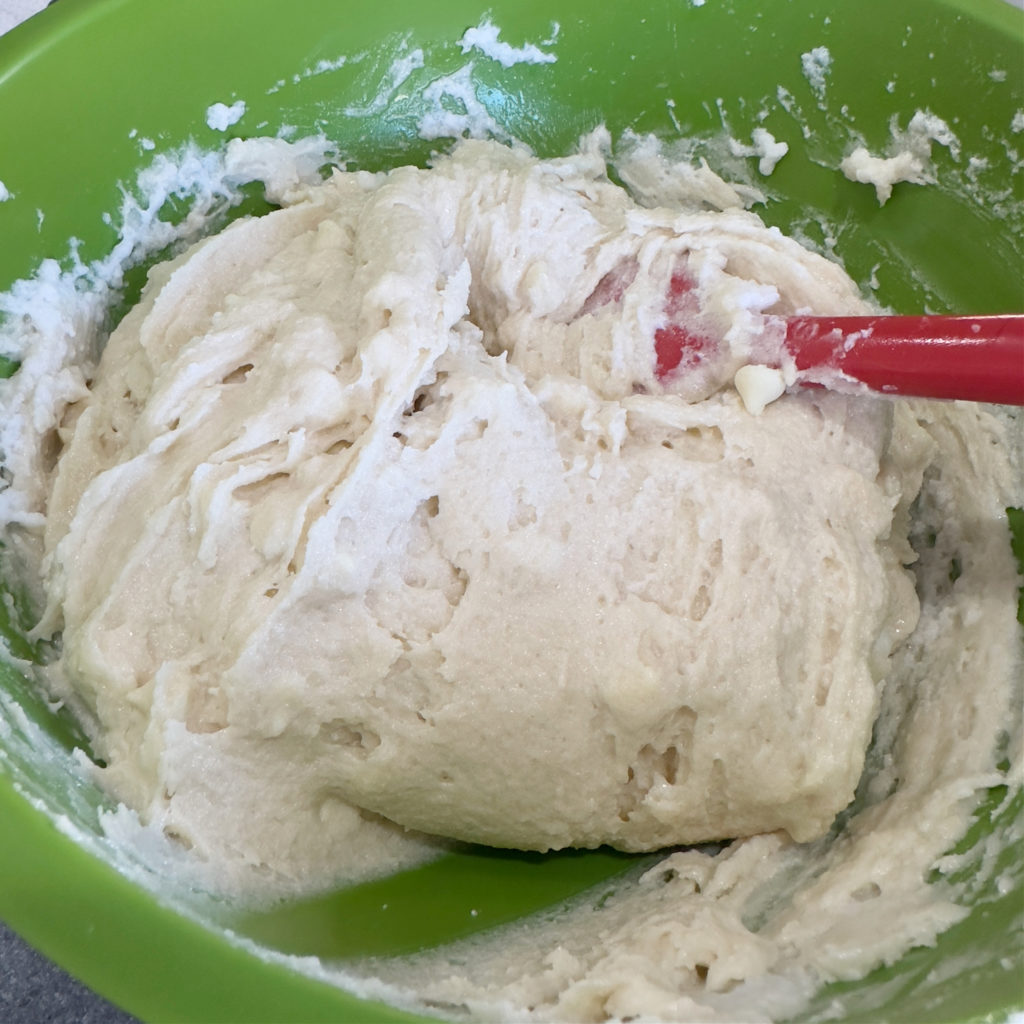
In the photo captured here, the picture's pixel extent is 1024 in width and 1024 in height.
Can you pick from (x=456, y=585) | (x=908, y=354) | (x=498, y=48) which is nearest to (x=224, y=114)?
(x=498, y=48)

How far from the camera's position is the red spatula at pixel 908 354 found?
43.1 inches

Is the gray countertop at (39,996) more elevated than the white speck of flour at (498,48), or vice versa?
the white speck of flour at (498,48)

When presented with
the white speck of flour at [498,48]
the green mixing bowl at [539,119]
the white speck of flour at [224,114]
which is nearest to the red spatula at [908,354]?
the green mixing bowl at [539,119]

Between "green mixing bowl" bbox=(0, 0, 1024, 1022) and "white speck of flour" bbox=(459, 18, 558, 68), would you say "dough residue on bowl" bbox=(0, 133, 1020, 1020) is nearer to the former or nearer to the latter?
"green mixing bowl" bbox=(0, 0, 1024, 1022)

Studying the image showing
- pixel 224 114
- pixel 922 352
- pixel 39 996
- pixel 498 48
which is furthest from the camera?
pixel 498 48

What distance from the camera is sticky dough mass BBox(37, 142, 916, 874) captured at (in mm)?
1169

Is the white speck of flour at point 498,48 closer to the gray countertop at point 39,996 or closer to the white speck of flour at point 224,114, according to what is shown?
the white speck of flour at point 224,114

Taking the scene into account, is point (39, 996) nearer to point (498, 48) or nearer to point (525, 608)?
point (525, 608)

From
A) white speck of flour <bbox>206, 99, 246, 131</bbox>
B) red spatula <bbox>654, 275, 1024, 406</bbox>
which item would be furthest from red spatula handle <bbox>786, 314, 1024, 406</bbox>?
white speck of flour <bbox>206, 99, 246, 131</bbox>

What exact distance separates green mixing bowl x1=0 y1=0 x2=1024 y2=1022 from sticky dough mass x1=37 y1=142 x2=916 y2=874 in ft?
0.42

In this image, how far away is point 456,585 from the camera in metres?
1.24

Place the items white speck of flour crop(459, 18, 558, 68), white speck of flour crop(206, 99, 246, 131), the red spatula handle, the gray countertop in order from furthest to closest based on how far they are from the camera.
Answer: white speck of flour crop(459, 18, 558, 68) → white speck of flour crop(206, 99, 246, 131) → the gray countertop → the red spatula handle

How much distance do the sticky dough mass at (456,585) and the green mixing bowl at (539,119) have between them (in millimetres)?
129

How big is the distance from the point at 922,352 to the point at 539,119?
0.89 meters
